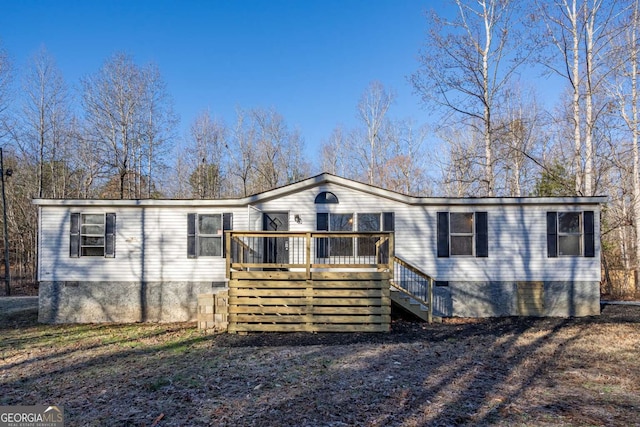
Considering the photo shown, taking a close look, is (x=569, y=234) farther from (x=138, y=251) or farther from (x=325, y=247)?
(x=138, y=251)

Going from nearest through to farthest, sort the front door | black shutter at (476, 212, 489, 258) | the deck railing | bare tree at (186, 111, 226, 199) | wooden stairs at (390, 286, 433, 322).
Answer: wooden stairs at (390, 286, 433, 322)
the deck railing
black shutter at (476, 212, 489, 258)
the front door
bare tree at (186, 111, 226, 199)

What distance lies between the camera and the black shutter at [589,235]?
9.83 metres

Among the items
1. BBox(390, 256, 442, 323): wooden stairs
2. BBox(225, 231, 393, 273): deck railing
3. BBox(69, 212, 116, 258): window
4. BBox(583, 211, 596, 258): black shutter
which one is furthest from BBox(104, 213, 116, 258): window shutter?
BBox(583, 211, 596, 258): black shutter

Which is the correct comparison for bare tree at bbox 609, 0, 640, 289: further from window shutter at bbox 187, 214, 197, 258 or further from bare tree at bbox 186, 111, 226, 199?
bare tree at bbox 186, 111, 226, 199

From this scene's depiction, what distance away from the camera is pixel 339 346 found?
680cm

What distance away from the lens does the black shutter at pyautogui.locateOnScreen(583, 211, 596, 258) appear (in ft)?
32.2

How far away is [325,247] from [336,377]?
5126 mm

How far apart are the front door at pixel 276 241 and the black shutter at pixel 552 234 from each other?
7.08 m

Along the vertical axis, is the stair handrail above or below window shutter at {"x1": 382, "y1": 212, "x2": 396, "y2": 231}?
below

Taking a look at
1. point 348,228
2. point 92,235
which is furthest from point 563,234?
point 92,235

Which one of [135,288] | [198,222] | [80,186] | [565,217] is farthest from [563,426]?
[80,186]

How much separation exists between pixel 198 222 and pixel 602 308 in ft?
39.4

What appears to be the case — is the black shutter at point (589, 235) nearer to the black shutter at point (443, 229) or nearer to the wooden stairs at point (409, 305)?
the black shutter at point (443, 229)

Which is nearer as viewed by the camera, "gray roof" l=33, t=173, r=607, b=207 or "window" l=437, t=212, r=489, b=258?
"gray roof" l=33, t=173, r=607, b=207
